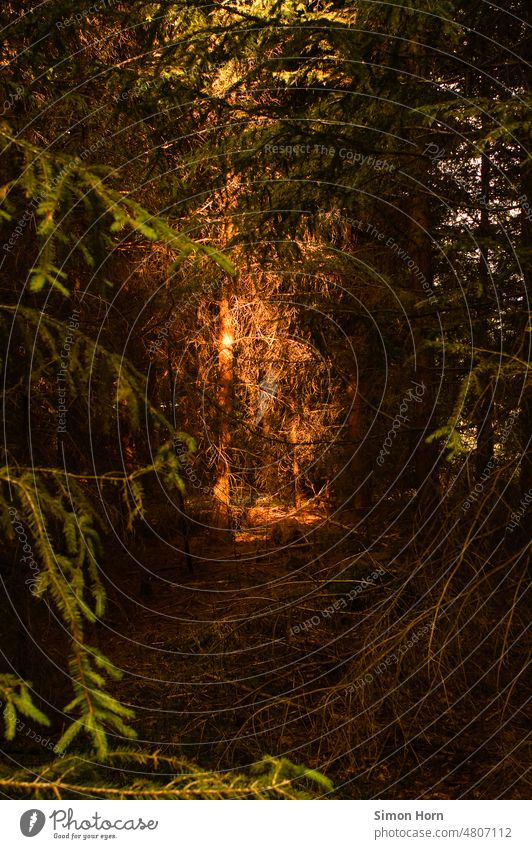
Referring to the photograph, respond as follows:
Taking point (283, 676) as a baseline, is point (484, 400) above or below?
above

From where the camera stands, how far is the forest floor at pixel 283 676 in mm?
5184

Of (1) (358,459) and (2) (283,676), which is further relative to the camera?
(1) (358,459)

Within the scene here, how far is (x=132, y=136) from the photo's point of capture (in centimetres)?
805

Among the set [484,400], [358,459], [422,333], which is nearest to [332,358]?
[422,333]

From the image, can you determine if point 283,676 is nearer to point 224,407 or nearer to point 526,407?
point 526,407

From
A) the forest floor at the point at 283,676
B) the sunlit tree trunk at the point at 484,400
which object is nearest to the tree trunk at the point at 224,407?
the forest floor at the point at 283,676

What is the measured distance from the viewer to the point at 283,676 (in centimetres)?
645

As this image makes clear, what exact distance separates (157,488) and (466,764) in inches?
281

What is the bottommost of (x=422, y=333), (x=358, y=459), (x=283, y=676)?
(x=283, y=676)

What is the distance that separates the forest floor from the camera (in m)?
5.18

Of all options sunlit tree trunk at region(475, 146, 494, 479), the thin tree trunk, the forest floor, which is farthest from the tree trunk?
sunlit tree trunk at region(475, 146, 494, 479)

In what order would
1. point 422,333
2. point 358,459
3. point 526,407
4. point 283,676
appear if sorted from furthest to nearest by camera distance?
point 358,459 → point 422,333 → point 283,676 → point 526,407

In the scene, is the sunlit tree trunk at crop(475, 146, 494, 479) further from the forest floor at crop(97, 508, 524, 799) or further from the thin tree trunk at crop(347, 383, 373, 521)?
the thin tree trunk at crop(347, 383, 373, 521)

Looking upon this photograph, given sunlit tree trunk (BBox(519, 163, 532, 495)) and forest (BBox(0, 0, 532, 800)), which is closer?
forest (BBox(0, 0, 532, 800))
